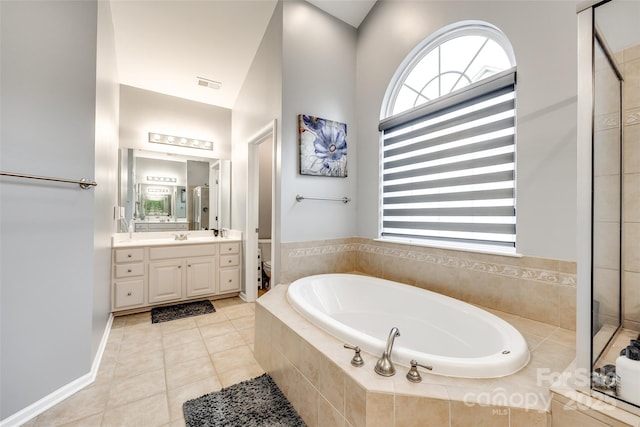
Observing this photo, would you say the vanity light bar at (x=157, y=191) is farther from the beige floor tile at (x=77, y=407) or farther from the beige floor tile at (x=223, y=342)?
the beige floor tile at (x=77, y=407)

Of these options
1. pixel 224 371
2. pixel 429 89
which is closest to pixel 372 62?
pixel 429 89

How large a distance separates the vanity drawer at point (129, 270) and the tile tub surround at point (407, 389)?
2.15 m

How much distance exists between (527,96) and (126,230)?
4021mm

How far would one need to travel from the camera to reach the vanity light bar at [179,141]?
323 centimetres

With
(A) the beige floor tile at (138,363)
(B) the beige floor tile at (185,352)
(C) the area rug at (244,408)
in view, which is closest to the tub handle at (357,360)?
(C) the area rug at (244,408)

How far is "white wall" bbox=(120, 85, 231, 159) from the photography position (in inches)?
122

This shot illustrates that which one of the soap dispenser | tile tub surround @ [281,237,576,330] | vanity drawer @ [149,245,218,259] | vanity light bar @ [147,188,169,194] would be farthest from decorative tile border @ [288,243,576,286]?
vanity light bar @ [147,188,169,194]

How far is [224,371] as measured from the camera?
1.76 meters

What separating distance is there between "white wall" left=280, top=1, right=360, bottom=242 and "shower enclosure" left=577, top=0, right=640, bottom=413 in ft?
6.00

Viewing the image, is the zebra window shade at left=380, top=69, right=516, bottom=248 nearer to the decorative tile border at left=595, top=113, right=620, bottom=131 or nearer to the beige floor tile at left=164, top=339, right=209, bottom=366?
the decorative tile border at left=595, top=113, right=620, bottom=131

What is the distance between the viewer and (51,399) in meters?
1.40

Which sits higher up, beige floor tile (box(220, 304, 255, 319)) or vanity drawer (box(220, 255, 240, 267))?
vanity drawer (box(220, 255, 240, 267))

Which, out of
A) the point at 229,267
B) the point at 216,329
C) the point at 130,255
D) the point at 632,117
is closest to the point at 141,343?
the point at 216,329

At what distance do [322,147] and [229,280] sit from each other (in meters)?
2.07
